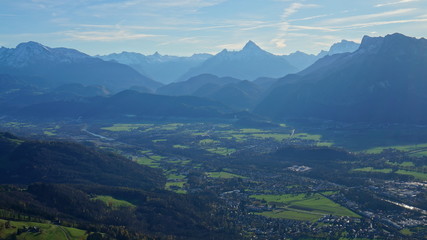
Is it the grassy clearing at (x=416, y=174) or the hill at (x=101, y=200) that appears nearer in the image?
the hill at (x=101, y=200)

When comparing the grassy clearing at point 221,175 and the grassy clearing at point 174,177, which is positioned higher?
the grassy clearing at point 174,177

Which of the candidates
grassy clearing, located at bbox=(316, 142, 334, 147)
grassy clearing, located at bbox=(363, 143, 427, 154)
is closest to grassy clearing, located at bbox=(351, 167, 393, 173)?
grassy clearing, located at bbox=(363, 143, 427, 154)

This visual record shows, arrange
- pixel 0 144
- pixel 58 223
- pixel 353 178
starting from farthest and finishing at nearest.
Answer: pixel 0 144 < pixel 353 178 < pixel 58 223

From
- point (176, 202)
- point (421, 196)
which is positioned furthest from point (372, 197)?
point (176, 202)

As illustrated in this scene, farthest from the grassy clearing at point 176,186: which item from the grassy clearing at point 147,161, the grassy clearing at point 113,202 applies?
the grassy clearing at point 147,161

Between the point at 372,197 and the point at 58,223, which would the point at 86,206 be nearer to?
the point at 58,223

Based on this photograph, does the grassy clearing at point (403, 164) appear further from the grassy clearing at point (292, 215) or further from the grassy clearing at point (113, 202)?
the grassy clearing at point (113, 202)
